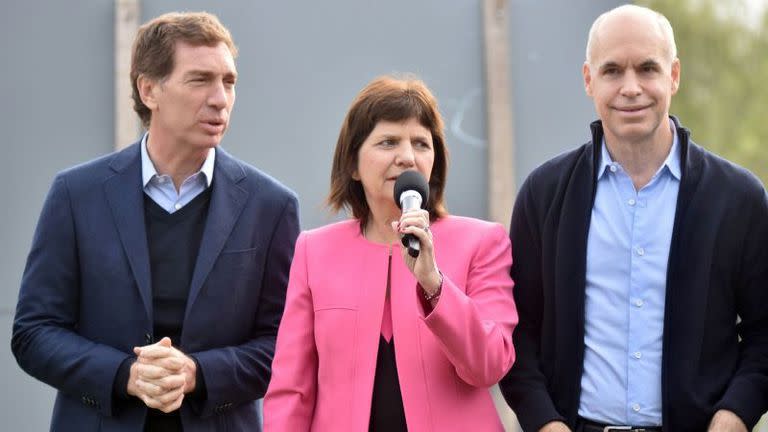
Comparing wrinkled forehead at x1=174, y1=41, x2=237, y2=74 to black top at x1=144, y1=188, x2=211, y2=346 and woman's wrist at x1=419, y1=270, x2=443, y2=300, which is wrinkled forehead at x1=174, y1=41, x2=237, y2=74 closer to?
black top at x1=144, y1=188, x2=211, y2=346

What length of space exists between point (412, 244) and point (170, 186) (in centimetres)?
133

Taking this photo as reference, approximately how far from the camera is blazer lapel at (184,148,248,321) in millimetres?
4262

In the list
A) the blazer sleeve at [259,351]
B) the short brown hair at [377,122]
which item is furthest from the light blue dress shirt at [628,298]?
the blazer sleeve at [259,351]

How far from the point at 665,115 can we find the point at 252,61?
3.42 meters

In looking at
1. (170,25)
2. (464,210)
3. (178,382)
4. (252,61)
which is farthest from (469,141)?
(178,382)

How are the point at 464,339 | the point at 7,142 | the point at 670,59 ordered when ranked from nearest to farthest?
the point at 464,339, the point at 670,59, the point at 7,142

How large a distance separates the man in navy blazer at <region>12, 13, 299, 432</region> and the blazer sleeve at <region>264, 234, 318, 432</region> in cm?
33

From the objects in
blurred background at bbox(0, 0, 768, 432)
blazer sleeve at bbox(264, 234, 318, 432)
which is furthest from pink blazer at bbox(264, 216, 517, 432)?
blurred background at bbox(0, 0, 768, 432)

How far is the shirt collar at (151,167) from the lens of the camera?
442 cm

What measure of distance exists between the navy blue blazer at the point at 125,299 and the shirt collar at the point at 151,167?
3 cm

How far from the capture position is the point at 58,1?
6887 millimetres

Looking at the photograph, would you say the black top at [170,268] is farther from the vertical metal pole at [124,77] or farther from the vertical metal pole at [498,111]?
the vertical metal pole at [498,111]

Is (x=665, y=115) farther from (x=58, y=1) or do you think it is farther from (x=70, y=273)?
(x=58, y=1)

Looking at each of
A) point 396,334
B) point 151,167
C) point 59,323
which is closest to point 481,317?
point 396,334
